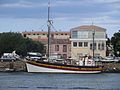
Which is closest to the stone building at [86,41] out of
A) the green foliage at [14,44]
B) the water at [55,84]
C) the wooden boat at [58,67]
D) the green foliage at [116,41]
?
the green foliage at [116,41]

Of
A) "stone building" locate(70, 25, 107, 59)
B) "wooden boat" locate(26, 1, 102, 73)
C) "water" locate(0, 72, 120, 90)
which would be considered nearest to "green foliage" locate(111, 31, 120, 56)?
"stone building" locate(70, 25, 107, 59)

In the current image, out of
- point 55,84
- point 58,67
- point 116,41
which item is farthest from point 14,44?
point 55,84

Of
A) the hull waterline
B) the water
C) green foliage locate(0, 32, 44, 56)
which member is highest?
green foliage locate(0, 32, 44, 56)

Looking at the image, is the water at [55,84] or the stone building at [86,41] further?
the stone building at [86,41]

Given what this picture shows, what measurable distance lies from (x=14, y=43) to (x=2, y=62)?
2036 inches

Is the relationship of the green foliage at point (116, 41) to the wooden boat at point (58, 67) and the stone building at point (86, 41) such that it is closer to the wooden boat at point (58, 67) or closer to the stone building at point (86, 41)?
the stone building at point (86, 41)

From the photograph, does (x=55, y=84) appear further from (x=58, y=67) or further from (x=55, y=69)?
(x=55, y=69)

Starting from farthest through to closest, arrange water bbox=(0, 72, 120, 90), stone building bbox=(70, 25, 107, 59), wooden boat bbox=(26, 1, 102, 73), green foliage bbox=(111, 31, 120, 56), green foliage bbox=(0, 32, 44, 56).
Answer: stone building bbox=(70, 25, 107, 59), green foliage bbox=(0, 32, 44, 56), green foliage bbox=(111, 31, 120, 56), wooden boat bbox=(26, 1, 102, 73), water bbox=(0, 72, 120, 90)

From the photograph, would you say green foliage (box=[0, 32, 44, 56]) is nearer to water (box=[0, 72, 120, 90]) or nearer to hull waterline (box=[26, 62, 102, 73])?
hull waterline (box=[26, 62, 102, 73])

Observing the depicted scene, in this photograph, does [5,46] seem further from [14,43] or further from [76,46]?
[76,46]

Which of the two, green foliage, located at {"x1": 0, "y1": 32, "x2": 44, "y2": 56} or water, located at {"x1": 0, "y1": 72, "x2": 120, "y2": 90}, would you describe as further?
green foliage, located at {"x1": 0, "y1": 32, "x2": 44, "y2": 56}

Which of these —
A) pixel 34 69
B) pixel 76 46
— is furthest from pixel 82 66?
pixel 76 46

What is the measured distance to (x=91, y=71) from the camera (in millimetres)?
110375

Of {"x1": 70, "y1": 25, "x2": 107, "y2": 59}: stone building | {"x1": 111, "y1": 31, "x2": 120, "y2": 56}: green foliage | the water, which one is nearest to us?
the water
